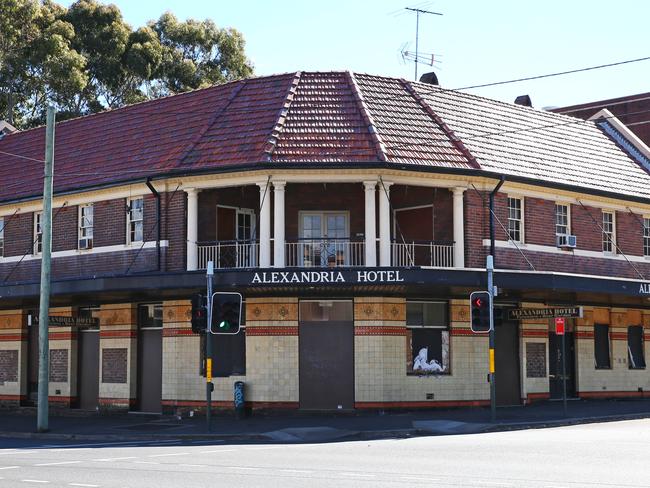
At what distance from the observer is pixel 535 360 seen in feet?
97.7

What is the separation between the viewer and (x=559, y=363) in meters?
30.9

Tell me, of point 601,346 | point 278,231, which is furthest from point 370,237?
point 601,346

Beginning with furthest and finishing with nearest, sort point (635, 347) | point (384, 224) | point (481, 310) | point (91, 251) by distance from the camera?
point (635, 347) < point (91, 251) < point (384, 224) < point (481, 310)

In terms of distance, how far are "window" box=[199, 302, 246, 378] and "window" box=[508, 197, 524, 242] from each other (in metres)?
8.01

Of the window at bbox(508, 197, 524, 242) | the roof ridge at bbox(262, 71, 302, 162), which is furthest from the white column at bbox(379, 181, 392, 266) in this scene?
the window at bbox(508, 197, 524, 242)

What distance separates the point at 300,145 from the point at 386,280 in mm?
4771

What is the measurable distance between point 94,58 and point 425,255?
2959 cm

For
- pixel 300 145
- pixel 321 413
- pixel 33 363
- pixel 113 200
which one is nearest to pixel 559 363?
pixel 321 413

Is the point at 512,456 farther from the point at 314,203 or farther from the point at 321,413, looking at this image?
the point at 314,203

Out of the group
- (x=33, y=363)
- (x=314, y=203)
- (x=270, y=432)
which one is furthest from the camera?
(x=33, y=363)

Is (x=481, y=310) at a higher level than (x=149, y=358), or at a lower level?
higher

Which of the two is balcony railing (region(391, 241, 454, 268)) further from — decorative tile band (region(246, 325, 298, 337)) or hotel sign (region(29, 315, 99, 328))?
hotel sign (region(29, 315, 99, 328))

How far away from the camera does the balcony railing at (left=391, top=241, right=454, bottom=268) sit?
91.0 feet

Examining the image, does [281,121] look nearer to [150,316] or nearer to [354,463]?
[150,316]
